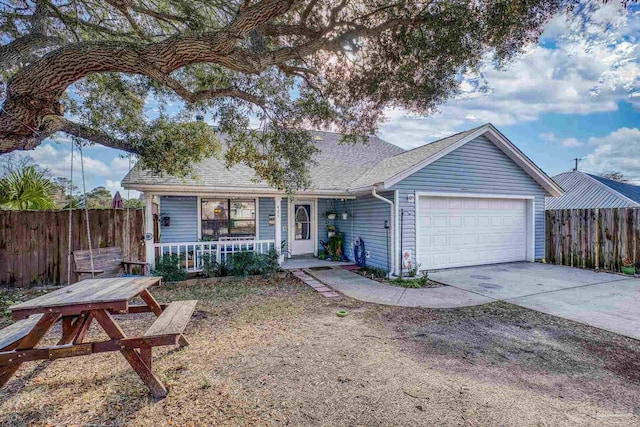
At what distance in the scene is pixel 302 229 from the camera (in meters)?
11.1

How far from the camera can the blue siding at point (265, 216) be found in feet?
33.8

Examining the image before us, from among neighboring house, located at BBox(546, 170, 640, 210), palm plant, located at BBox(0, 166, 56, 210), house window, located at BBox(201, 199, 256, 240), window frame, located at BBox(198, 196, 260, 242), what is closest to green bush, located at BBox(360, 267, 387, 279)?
window frame, located at BBox(198, 196, 260, 242)

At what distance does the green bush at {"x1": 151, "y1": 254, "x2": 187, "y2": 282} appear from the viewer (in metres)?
7.48

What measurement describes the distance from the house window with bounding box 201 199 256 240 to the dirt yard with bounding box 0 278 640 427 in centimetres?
493

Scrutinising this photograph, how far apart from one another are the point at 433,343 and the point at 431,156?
19.1 feet

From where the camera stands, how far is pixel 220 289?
7055 mm

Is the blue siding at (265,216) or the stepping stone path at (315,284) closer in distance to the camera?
the stepping stone path at (315,284)

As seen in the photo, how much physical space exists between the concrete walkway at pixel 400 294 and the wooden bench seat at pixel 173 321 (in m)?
3.66

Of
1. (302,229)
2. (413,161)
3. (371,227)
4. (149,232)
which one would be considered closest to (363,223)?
(371,227)

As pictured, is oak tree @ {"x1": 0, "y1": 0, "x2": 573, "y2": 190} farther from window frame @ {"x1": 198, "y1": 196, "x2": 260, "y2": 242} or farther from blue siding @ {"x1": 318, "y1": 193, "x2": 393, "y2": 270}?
blue siding @ {"x1": 318, "y1": 193, "x2": 393, "y2": 270}

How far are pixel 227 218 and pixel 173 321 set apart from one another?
703 cm

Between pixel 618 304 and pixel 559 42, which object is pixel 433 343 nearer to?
pixel 618 304

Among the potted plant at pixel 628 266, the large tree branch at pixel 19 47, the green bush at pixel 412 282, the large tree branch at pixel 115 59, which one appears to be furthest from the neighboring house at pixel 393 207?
the large tree branch at pixel 115 59

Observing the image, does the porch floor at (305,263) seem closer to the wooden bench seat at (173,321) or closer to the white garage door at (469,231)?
the white garage door at (469,231)
